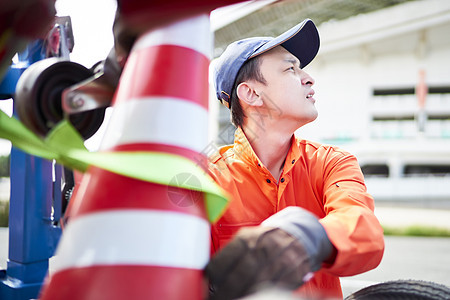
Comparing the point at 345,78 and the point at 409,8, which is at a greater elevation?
the point at 409,8

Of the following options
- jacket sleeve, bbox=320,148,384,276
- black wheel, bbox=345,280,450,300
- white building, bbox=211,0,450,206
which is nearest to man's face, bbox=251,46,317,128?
jacket sleeve, bbox=320,148,384,276

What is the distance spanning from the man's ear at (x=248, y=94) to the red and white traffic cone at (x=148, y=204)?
2.72ft

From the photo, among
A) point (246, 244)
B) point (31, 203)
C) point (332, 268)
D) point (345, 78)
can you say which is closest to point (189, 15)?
point (246, 244)

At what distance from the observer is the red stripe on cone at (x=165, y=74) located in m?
0.61

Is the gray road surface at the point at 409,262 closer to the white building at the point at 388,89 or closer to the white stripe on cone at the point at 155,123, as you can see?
the white stripe on cone at the point at 155,123

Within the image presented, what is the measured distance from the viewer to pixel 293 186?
129 cm

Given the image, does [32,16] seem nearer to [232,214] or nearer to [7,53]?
[7,53]

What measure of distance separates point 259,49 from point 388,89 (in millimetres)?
23914

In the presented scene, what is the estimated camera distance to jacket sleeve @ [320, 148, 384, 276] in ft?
2.43

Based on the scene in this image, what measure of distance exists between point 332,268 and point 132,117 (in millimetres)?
431

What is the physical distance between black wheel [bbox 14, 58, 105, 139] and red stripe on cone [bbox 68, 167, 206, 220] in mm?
159

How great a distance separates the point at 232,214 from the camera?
1224mm

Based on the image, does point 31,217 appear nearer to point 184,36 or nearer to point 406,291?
point 184,36

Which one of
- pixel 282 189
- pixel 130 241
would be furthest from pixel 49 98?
pixel 282 189
